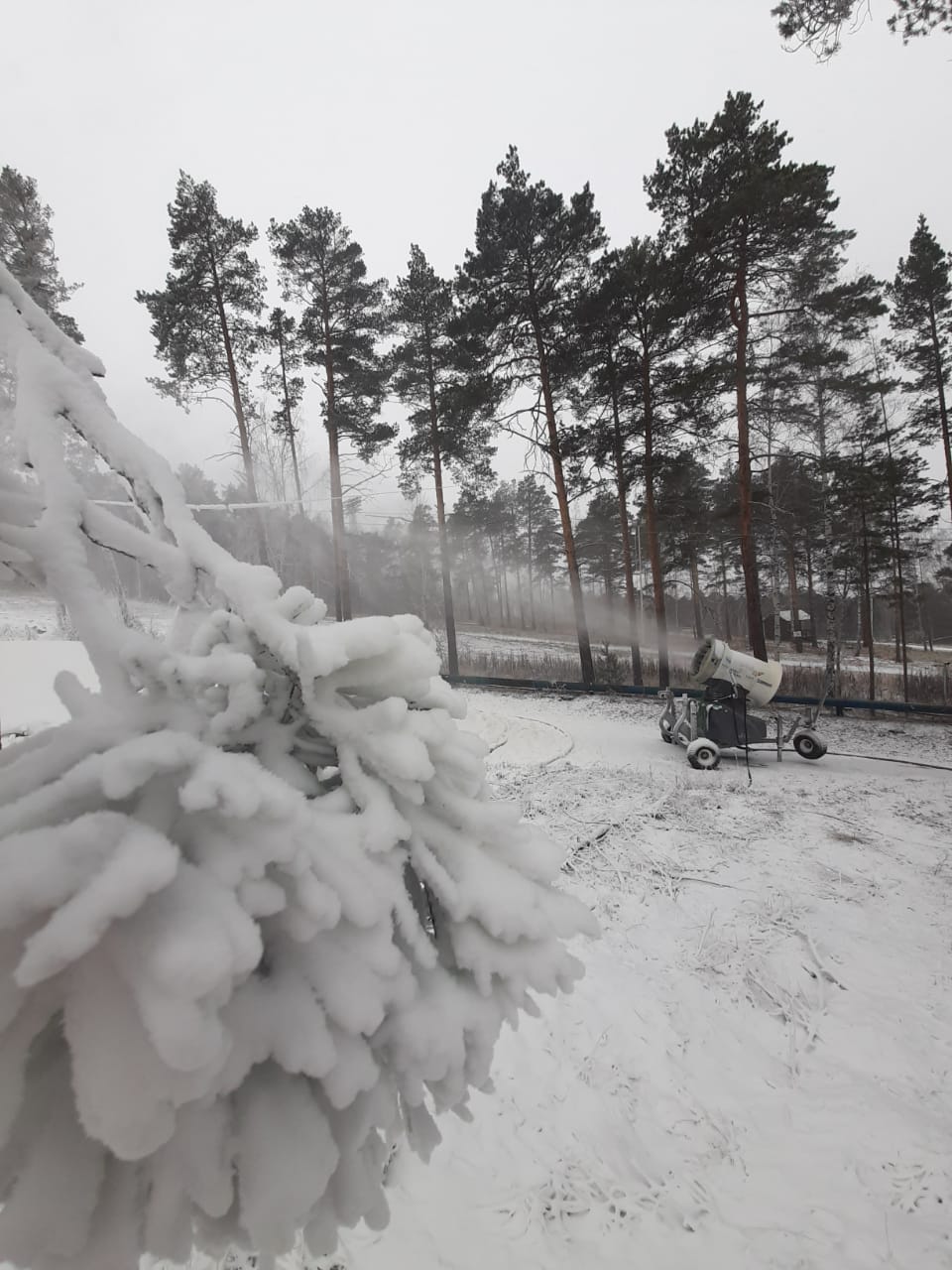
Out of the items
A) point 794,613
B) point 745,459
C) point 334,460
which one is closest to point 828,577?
point 745,459

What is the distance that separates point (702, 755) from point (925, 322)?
57.4 feet

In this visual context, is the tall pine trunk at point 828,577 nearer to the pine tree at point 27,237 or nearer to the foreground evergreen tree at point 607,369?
the foreground evergreen tree at point 607,369

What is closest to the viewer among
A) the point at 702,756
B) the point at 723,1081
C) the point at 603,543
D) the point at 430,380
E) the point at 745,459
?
the point at 723,1081

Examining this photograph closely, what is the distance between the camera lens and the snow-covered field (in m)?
1.94

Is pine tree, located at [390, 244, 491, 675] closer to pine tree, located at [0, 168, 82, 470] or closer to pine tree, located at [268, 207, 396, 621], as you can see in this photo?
pine tree, located at [268, 207, 396, 621]

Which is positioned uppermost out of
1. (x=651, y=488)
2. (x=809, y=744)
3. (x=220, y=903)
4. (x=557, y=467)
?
(x=557, y=467)

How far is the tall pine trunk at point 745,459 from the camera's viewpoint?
1143 centimetres

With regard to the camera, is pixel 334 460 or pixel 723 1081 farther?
pixel 334 460

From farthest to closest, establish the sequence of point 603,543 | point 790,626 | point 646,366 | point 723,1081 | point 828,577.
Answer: point 790,626
point 603,543
point 646,366
point 828,577
point 723,1081

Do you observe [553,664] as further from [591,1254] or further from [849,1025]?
[591,1254]

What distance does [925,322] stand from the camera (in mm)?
15859

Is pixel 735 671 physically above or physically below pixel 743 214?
below

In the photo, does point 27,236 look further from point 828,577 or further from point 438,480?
point 828,577

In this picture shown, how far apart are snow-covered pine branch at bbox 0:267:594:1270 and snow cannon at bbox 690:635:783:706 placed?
28.1 feet
